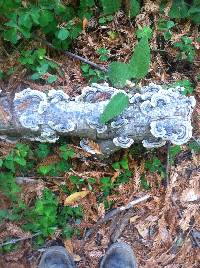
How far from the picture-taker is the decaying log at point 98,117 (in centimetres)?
308

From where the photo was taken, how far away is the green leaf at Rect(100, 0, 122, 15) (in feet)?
11.6

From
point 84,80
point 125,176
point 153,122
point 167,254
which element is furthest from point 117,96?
point 167,254

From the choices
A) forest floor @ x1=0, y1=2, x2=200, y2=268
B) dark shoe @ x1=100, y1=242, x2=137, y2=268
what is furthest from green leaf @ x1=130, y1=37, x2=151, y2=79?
dark shoe @ x1=100, y1=242, x2=137, y2=268

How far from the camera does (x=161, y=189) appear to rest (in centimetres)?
384

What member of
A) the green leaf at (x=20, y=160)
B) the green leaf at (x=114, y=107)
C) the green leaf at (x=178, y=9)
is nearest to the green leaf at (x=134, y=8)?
the green leaf at (x=178, y=9)

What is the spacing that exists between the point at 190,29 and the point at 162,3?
1.29 feet

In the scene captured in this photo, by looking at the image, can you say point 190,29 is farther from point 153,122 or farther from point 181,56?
point 153,122

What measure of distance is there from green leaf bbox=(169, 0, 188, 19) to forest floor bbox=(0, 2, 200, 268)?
134 millimetres

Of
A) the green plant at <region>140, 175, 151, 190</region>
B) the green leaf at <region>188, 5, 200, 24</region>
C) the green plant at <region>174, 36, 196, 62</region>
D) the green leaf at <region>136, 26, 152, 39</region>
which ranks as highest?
the green leaf at <region>188, 5, 200, 24</region>

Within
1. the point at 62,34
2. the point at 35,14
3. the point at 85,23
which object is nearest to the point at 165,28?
the point at 85,23

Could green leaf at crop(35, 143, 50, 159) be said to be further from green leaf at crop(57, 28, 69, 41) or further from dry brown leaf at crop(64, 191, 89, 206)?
green leaf at crop(57, 28, 69, 41)

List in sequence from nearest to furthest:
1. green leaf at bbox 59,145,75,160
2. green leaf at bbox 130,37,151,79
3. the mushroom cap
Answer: green leaf at bbox 130,37,151,79 → the mushroom cap → green leaf at bbox 59,145,75,160

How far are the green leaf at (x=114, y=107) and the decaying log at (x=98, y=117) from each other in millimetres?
116

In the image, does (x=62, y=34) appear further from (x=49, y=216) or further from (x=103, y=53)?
(x=49, y=216)
